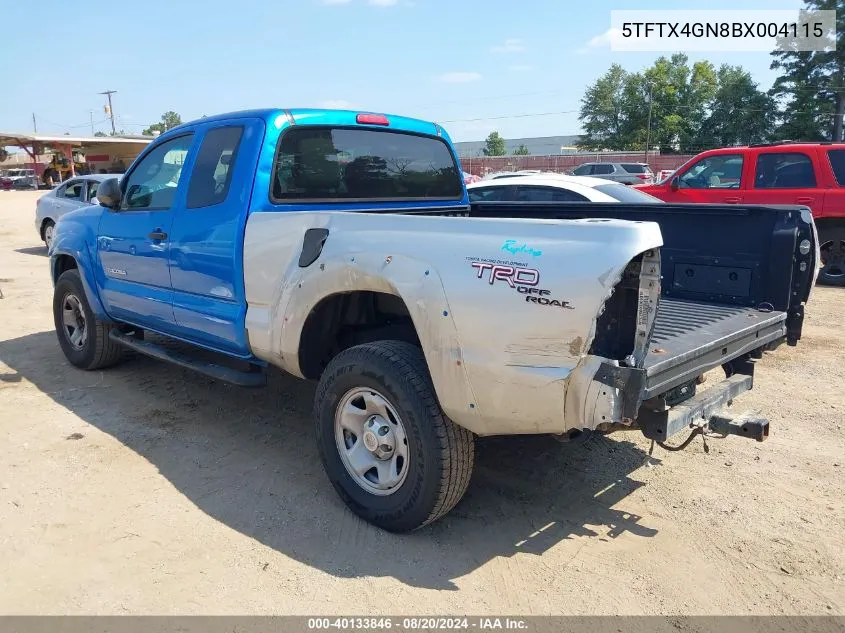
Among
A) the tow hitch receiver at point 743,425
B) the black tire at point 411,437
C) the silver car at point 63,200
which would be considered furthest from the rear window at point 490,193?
the silver car at point 63,200

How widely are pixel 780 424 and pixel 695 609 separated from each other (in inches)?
94.6

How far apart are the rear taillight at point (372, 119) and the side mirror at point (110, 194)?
2014 mm

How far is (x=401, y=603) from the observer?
2.77m

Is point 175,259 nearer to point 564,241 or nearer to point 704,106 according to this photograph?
point 564,241

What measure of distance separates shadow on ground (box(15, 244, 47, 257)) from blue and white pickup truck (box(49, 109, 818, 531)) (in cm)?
1073

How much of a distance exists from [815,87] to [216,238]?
51814 mm

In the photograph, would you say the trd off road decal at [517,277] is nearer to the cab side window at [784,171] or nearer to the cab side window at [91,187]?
the cab side window at [784,171]

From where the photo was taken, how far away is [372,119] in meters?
4.43

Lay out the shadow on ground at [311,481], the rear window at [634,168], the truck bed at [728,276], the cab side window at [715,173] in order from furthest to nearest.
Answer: the rear window at [634,168] < the cab side window at [715,173] < the truck bed at [728,276] < the shadow on ground at [311,481]

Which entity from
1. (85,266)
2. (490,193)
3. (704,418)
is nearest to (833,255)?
(490,193)

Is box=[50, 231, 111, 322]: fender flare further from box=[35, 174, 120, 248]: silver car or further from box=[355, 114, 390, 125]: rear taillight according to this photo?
box=[35, 174, 120, 248]: silver car

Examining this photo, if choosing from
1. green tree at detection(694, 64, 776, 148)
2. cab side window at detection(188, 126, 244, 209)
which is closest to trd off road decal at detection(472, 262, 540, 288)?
cab side window at detection(188, 126, 244, 209)

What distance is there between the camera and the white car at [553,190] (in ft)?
27.0

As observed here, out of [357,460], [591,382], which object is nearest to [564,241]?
[591,382]
